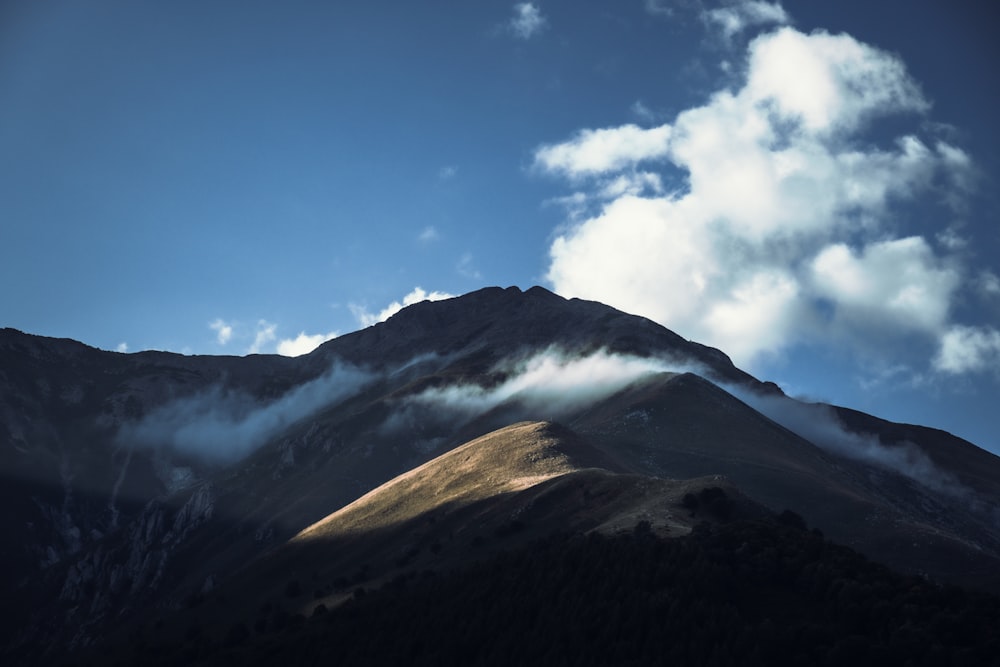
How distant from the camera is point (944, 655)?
2945 inches

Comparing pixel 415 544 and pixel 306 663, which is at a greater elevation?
pixel 415 544

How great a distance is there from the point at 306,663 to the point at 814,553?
6174 centimetres

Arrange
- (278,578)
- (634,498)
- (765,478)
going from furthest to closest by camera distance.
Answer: (765,478)
(278,578)
(634,498)

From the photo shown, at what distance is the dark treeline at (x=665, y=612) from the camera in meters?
79.8

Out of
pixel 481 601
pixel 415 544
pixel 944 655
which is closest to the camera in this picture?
pixel 944 655

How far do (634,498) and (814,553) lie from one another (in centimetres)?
3855

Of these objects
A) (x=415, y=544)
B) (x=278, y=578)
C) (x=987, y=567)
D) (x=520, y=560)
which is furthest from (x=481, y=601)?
(x=987, y=567)

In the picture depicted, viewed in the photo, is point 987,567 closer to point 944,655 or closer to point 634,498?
point 634,498

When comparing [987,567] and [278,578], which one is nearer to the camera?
[987,567]

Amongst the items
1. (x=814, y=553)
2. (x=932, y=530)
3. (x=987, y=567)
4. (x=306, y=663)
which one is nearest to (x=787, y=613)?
(x=814, y=553)

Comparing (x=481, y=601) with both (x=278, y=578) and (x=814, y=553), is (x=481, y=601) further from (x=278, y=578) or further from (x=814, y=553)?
(x=278, y=578)

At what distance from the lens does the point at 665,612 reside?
90812 mm

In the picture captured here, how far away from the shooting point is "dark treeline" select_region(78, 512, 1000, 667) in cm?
7981

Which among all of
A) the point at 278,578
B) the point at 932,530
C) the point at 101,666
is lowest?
the point at 101,666
